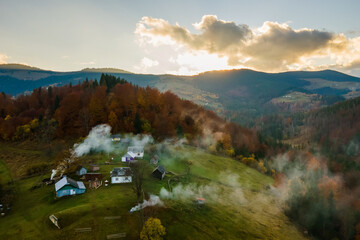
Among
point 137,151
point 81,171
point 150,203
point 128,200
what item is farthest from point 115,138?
point 150,203

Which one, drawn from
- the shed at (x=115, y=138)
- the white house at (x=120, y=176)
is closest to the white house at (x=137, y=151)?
the shed at (x=115, y=138)

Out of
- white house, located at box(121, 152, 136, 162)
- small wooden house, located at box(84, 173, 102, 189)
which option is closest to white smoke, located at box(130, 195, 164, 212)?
small wooden house, located at box(84, 173, 102, 189)

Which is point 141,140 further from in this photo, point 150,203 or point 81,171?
point 150,203

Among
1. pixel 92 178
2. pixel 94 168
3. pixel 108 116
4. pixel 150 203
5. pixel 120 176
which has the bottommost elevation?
pixel 94 168

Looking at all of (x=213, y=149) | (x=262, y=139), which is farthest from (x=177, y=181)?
(x=262, y=139)

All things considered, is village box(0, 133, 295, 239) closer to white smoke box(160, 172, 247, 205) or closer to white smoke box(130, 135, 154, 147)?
white smoke box(160, 172, 247, 205)

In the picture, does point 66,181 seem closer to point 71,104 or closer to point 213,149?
point 71,104
